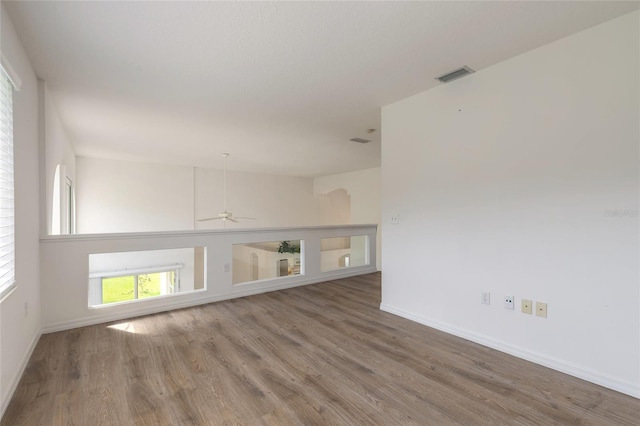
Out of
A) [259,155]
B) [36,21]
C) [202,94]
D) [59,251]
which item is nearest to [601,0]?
[202,94]

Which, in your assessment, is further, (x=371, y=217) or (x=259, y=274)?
(x=371, y=217)

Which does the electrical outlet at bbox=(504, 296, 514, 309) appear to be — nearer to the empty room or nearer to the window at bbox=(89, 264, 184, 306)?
the empty room

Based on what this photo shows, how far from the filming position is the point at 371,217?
7547mm

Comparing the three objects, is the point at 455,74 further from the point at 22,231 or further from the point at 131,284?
the point at 131,284

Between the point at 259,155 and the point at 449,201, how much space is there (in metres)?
4.51

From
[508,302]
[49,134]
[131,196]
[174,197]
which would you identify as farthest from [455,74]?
[131,196]

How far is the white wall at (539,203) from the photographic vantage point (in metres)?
1.95

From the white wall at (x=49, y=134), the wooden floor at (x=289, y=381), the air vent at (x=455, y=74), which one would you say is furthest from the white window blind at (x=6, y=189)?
the air vent at (x=455, y=74)

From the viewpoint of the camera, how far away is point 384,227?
356 centimetres

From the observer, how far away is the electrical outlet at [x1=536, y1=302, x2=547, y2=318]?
2.28 m

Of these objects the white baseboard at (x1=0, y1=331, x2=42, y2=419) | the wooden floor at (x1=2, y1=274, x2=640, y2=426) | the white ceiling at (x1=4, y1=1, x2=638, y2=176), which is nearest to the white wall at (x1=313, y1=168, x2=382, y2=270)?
the white ceiling at (x1=4, y1=1, x2=638, y2=176)

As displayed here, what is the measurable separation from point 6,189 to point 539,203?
380cm

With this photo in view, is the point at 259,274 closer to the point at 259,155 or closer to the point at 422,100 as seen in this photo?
the point at 259,155

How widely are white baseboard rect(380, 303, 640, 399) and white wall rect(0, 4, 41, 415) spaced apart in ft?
11.0
